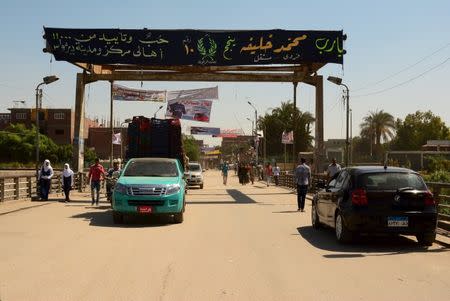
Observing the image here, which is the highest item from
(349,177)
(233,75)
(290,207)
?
(233,75)

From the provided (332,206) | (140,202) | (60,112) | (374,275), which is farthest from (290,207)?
(60,112)

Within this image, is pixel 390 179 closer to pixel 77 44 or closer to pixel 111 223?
pixel 111 223

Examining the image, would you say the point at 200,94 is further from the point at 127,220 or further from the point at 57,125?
the point at 57,125

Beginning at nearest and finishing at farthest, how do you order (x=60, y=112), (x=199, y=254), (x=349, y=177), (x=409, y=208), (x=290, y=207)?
Result: 1. (x=199, y=254)
2. (x=409, y=208)
3. (x=349, y=177)
4. (x=290, y=207)
5. (x=60, y=112)

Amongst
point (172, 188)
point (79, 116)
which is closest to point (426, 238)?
point (172, 188)

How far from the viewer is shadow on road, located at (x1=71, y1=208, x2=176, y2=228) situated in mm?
15250

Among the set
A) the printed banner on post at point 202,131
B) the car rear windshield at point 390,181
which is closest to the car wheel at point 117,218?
the car rear windshield at point 390,181

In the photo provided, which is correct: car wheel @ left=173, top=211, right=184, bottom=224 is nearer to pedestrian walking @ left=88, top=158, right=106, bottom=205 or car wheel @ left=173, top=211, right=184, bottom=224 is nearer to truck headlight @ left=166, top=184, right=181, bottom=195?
truck headlight @ left=166, top=184, right=181, bottom=195

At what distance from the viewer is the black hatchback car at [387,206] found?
428 inches

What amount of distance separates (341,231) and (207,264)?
3.27 m

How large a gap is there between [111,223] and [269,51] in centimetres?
1499

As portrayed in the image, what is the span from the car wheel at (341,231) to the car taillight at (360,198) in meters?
0.49

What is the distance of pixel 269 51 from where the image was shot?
28.3m

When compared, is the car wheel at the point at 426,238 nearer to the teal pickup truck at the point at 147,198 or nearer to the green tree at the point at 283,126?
the teal pickup truck at the point at 147,198
